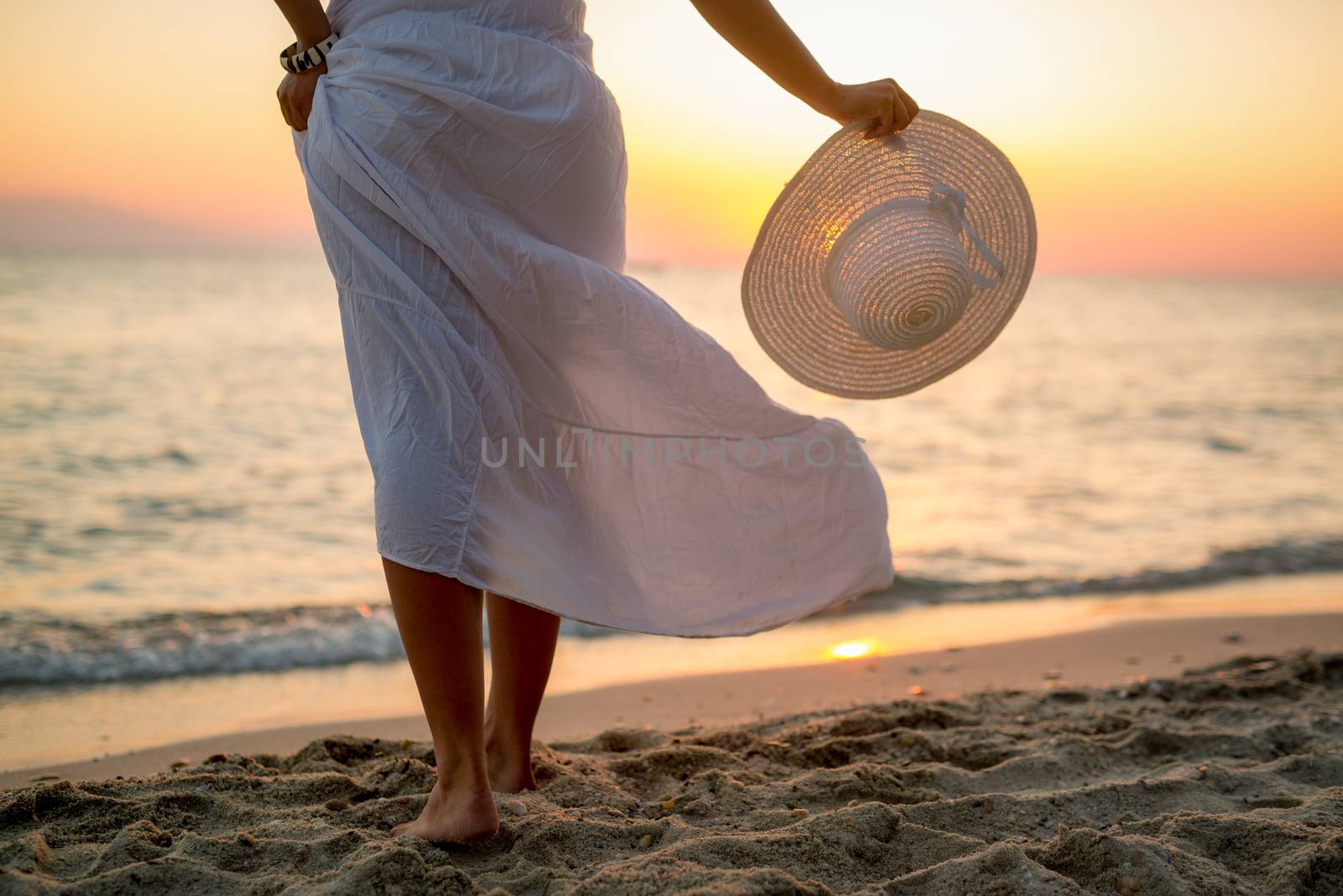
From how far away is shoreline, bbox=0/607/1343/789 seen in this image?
2.88 m

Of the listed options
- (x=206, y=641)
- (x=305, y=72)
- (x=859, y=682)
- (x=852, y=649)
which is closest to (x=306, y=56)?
(x=305, y=72)

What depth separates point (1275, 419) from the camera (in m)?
10.0

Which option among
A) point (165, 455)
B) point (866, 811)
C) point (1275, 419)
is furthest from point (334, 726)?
point (1275, 419)

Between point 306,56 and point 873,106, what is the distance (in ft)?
3.45

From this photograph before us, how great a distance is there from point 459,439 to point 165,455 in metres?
6.23

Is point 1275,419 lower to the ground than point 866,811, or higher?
higher

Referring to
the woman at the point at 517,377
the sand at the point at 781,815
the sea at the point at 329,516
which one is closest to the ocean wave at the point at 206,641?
the sea at the point at 329,516

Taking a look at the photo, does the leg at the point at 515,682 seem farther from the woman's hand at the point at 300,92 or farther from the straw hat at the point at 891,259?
the woman's hand at the point at 300,92

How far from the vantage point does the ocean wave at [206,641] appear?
3.60 m

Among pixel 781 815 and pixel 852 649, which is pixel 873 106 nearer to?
pixel 781 815

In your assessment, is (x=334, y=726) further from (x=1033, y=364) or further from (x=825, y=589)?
(x=1033, y=364)

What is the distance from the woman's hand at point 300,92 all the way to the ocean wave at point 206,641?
78.9 inches

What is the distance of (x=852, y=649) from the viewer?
3.92 m

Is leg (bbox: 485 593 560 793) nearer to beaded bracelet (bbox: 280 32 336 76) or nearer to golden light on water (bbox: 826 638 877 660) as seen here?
beaded bracelet (bbox: 280 32 336 76)
